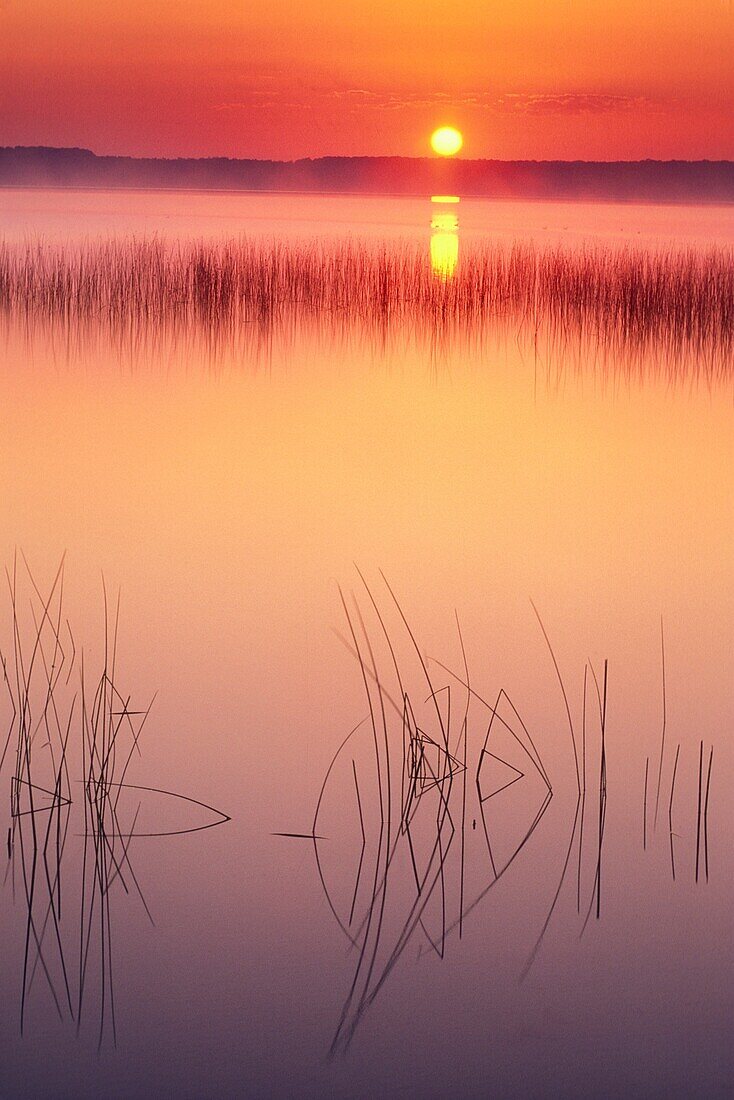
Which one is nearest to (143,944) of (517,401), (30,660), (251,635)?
(30,660)

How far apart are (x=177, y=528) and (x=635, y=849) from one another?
2685mm

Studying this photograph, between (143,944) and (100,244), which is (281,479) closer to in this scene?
(143,944)

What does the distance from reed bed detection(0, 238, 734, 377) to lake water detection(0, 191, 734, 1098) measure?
3479mm

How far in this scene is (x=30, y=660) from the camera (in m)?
3.16

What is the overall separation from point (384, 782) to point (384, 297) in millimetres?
8591

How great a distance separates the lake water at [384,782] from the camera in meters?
1.94

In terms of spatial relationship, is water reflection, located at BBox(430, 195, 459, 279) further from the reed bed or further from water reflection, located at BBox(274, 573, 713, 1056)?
water reflection, located at BBox(274, 573, 713, 1056)

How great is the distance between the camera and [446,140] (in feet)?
94.7

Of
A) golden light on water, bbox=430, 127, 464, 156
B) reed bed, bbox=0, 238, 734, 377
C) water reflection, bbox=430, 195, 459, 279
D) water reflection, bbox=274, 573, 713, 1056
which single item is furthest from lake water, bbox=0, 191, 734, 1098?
golden light on water, bbox=430, 127, 464, 156

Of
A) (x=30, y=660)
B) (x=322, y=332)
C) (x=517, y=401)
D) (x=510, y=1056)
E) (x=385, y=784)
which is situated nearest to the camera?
(x=510, y=1056)

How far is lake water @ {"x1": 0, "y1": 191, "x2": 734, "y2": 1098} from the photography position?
194 cm

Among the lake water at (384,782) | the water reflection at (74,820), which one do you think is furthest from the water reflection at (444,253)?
the water reflection at (74,820)

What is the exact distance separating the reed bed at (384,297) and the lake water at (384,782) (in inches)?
137

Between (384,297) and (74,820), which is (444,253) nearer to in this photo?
(384,297)
